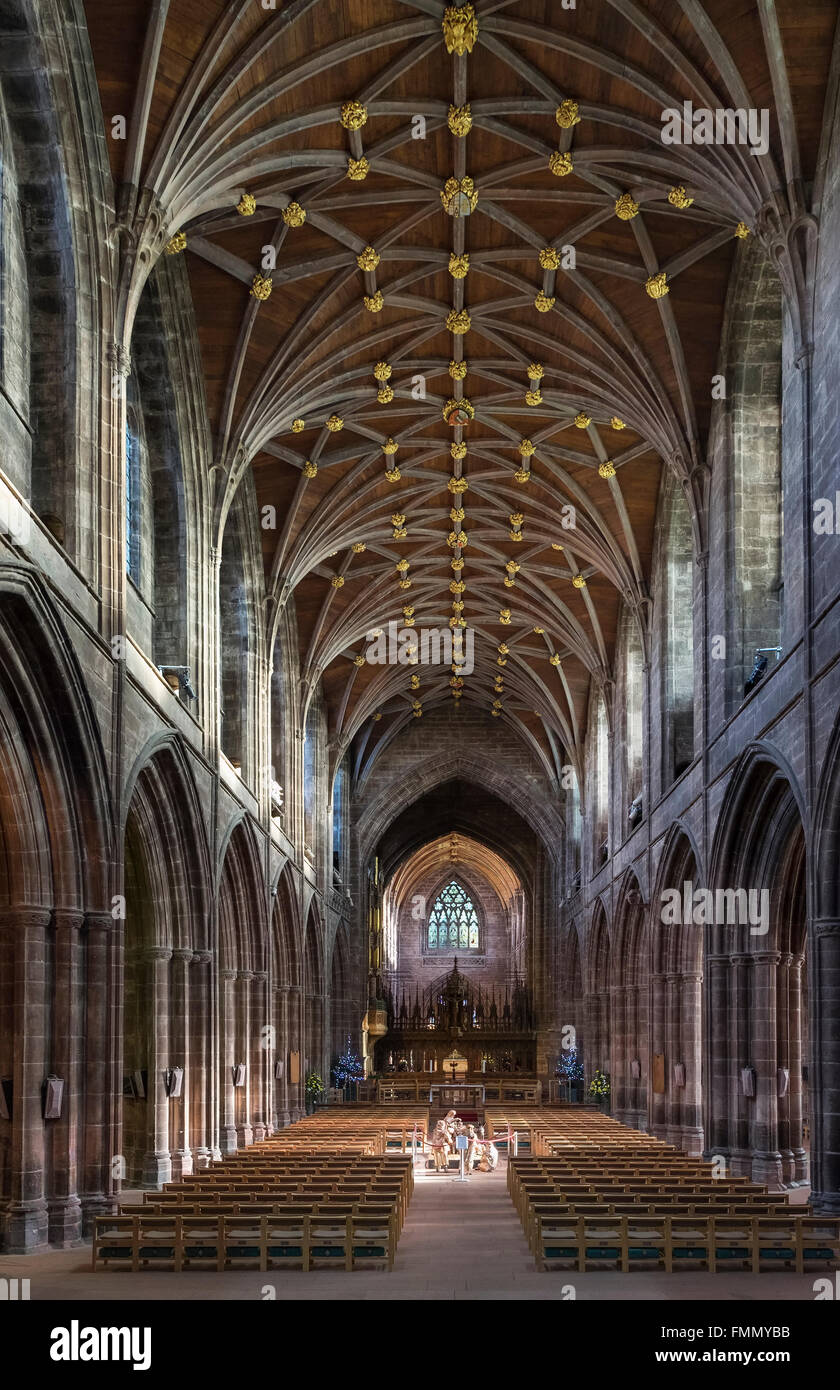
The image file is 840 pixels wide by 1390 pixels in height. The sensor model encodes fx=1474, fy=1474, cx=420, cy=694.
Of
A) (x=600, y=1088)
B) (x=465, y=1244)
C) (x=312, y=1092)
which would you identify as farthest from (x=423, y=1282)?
(x=600, y=1088)

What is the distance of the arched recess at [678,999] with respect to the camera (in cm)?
3114

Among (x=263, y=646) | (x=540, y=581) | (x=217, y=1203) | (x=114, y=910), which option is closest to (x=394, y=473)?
(x=263, y=646)

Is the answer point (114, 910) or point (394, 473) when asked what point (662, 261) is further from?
point (114, 910)

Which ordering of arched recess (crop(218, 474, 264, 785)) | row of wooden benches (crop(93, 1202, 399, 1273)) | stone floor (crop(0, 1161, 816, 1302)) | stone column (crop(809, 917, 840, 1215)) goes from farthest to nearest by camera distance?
arched recess (crop(218, 474, 264, 785)) → stone column (crop(809, 917, 840, 1215)) → row of wooden benches (crop(93, 1202, 399, 1273)) → stone floor (crop(0, 1161, 816, 1302))

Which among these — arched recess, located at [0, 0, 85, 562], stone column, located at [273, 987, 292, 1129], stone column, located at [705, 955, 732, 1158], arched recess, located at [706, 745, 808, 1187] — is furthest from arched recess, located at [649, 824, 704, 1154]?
arched recess, located at [0, 0, 85, 562]

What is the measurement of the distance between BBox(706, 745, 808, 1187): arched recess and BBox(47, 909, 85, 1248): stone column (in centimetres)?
1119

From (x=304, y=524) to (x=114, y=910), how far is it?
17.5 m

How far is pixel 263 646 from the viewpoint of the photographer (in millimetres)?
33844

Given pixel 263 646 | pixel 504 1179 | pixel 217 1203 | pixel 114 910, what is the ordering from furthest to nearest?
pixel 263 646 < pixel 504 1179 < pixel 114 910 < pixel 217 1203

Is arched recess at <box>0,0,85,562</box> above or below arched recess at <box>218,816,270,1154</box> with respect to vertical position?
above

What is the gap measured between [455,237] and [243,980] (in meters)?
16.3

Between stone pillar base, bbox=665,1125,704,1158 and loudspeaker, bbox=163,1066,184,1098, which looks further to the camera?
stone pillar base, bbox=665,1125,704,1158

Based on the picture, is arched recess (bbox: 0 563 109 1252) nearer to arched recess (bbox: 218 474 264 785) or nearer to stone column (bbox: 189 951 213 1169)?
stone column (bbox: 189 951 213 1169)

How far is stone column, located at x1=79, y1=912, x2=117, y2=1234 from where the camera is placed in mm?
17734
